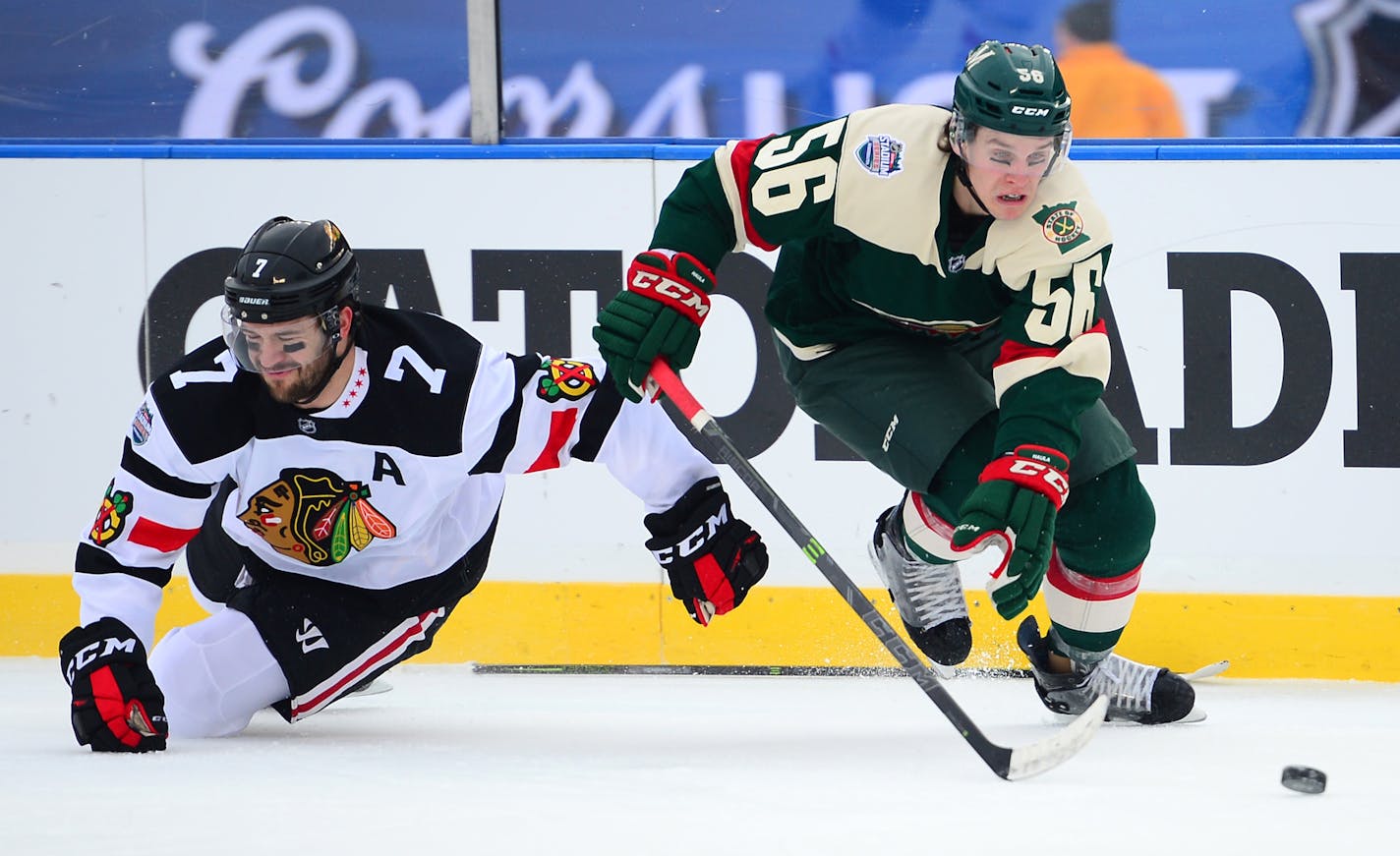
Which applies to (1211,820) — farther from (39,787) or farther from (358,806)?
(39,787)

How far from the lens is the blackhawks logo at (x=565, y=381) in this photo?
8.49 ft

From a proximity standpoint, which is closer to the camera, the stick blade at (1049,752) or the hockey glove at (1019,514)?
the stick blade at (1049,752)

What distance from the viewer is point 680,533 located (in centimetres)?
252

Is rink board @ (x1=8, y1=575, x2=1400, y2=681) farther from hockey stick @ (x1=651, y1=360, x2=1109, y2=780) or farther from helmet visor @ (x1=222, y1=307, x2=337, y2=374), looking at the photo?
helmet visor @ (x1=222, y1=307, x2=337, y2=374)

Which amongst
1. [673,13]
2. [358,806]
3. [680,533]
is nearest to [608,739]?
[680,533]

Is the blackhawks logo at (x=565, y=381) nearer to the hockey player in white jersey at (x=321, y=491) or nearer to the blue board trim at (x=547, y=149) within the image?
the hockey player in white jersey at (x=321, y=491)

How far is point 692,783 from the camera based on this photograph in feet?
6.90

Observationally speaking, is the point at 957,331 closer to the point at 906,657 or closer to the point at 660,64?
the point at 906,657

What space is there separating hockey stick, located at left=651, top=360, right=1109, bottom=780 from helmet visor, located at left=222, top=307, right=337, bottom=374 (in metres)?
0.50

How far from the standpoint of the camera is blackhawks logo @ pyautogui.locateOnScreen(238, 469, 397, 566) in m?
2.54

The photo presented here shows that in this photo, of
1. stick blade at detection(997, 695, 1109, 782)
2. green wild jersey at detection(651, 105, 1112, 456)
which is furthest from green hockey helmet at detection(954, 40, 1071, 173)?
stick blade at detection(997, 695, 1109, 782)

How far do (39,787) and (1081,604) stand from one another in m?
1.64

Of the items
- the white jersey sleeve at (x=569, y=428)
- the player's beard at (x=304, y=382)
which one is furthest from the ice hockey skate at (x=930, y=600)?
the player's beard at (x=304, y=382)

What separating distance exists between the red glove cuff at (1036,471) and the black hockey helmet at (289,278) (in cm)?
97
